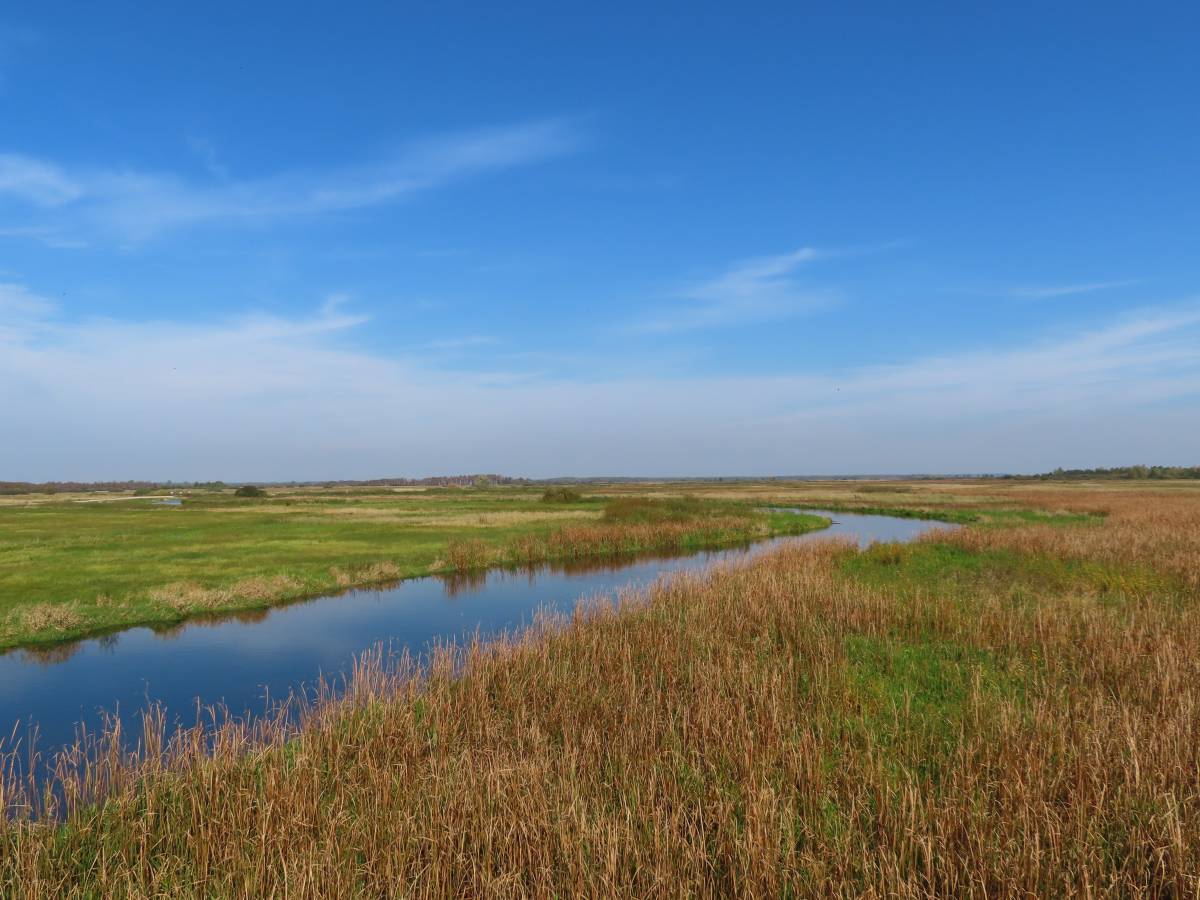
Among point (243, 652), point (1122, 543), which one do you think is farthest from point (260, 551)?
point (1122, 543)

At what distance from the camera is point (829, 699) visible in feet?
32.9

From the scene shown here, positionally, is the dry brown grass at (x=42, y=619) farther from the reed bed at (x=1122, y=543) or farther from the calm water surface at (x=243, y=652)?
the reed bed at (x=1122, y=543)

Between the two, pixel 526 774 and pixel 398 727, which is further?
pixel 398 727

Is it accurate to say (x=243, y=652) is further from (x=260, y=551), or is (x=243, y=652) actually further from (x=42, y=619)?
(x=260, y=551)

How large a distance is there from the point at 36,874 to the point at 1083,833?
33.6ft

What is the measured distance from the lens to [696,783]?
7.34 m

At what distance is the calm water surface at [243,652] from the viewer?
45.2ft

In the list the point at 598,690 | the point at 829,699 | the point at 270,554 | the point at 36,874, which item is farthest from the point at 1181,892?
the point at 270,554

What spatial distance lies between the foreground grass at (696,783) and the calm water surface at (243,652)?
440 cm

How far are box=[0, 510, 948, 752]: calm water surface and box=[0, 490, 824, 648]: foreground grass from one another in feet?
5.72

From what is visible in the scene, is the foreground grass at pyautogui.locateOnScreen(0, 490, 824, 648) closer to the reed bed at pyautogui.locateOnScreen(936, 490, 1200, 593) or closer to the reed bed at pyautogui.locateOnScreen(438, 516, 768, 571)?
the reed bed at pyautogui.locateOnScreen(438, 516, 768, 571)

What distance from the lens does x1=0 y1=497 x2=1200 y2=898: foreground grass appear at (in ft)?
18.4

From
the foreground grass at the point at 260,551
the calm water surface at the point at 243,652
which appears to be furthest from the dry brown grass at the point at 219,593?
the calm water surface at the point at 243,652

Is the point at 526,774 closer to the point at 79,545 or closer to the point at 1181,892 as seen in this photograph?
the point at 1181,892
